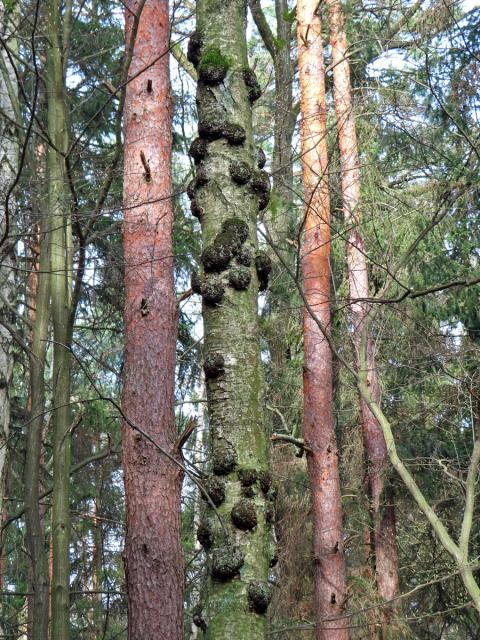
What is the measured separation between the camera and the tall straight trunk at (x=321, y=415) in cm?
809

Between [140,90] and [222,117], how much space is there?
3889 mm

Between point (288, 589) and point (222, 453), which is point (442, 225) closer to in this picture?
point (288, 589)

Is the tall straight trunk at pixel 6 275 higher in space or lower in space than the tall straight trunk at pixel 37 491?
higher

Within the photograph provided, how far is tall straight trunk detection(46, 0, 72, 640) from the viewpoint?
5457mm

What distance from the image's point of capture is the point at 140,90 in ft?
21.7

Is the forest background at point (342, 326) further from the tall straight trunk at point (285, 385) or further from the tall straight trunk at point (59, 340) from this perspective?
the tall straight trunk at point (59, 340)

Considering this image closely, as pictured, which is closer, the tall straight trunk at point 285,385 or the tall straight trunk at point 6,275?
the tall straight trunk at point 6,275

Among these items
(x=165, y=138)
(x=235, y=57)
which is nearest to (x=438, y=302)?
(x=165, y=138)

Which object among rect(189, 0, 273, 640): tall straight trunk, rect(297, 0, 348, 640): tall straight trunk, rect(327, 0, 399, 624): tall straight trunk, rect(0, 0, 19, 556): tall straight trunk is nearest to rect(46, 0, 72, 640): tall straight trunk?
rect(0, 0, 19, 556): tall straight trunk

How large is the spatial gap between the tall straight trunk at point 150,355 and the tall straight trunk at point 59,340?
408 mm

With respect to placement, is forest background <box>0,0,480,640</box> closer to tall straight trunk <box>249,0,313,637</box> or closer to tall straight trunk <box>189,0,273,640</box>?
tall straight trunk <box>249,0,313,637</box>

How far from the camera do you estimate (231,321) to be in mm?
2707

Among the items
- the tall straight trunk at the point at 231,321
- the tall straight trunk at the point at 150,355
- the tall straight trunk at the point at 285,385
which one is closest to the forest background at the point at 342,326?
the tall straight trunk at the point at 285,385

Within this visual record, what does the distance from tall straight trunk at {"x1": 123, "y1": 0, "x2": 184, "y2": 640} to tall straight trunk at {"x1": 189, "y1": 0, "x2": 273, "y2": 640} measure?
195 cm
